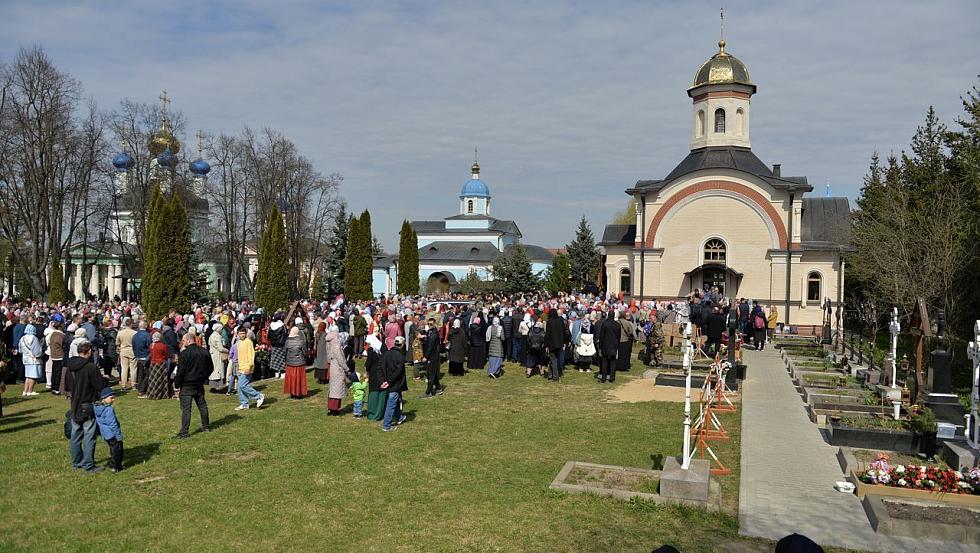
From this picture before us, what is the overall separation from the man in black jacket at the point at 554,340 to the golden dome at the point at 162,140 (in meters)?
23.6

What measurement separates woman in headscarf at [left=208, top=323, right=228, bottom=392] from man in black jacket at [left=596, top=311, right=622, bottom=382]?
8.18 m

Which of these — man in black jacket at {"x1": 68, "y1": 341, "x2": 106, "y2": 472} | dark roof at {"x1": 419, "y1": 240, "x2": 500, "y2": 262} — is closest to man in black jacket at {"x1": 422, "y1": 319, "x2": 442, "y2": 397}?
man in black jacket at {"x1": 68, "y1": 341, "x2": 106, "y2": 472}

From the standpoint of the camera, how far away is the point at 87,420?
8.73m

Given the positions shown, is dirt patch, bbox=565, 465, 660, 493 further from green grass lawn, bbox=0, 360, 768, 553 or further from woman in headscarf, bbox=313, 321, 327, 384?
woman in headscarf, bbox=313, 321, 327, 384

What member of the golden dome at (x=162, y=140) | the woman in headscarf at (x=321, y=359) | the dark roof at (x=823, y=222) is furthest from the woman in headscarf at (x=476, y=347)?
the dark roof at (x=823, y=222)

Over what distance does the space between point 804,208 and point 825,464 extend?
3569 cm

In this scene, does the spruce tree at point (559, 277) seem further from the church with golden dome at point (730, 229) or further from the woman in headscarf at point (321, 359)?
the woman in headscarf at point (321, 359)

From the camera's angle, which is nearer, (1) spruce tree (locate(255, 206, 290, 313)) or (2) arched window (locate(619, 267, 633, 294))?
(1) spruce tree (locate(255, 206, 290, 313))

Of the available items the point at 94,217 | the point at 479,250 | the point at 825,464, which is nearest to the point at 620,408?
the point at 825,464

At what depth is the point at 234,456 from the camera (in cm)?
964

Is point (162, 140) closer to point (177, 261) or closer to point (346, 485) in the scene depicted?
point (177, 261)

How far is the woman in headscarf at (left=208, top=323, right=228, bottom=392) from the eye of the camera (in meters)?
14.3

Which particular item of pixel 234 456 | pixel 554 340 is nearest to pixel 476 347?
pixel 554 340

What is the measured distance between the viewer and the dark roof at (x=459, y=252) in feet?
232
